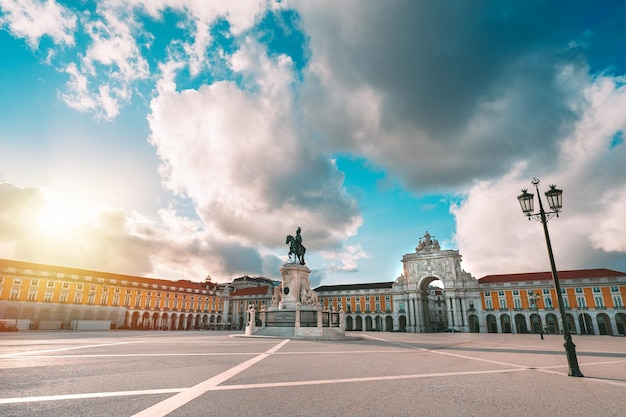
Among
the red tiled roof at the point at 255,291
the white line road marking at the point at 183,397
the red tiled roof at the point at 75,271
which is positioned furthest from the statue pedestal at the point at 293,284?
the red tiled roof at the point at 255,291

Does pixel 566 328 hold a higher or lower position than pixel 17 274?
lower

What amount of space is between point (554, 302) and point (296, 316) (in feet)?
204

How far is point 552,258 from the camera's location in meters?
10.5

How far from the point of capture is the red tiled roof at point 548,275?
65.2 metres

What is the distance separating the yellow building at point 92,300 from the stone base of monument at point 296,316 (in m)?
31.8

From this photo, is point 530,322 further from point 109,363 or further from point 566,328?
point 109,363

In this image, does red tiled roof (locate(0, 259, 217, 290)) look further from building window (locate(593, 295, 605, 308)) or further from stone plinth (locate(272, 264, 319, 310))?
building window (locate(593, 295, 605, 308))

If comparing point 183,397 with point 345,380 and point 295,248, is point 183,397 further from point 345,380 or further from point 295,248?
point 295,248

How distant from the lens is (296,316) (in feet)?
93.4

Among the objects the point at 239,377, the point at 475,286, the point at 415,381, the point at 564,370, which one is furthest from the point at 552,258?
the point at 475,286

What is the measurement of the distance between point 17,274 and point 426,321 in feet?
260

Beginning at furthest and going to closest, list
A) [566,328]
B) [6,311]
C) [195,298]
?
[195,298]
[6,311]
[566,328]

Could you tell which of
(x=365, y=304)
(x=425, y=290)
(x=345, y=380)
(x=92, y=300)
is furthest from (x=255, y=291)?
(x=345, y=380)

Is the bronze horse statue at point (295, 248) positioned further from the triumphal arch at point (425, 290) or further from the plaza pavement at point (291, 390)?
the triumphal arch at point (425, 290)
